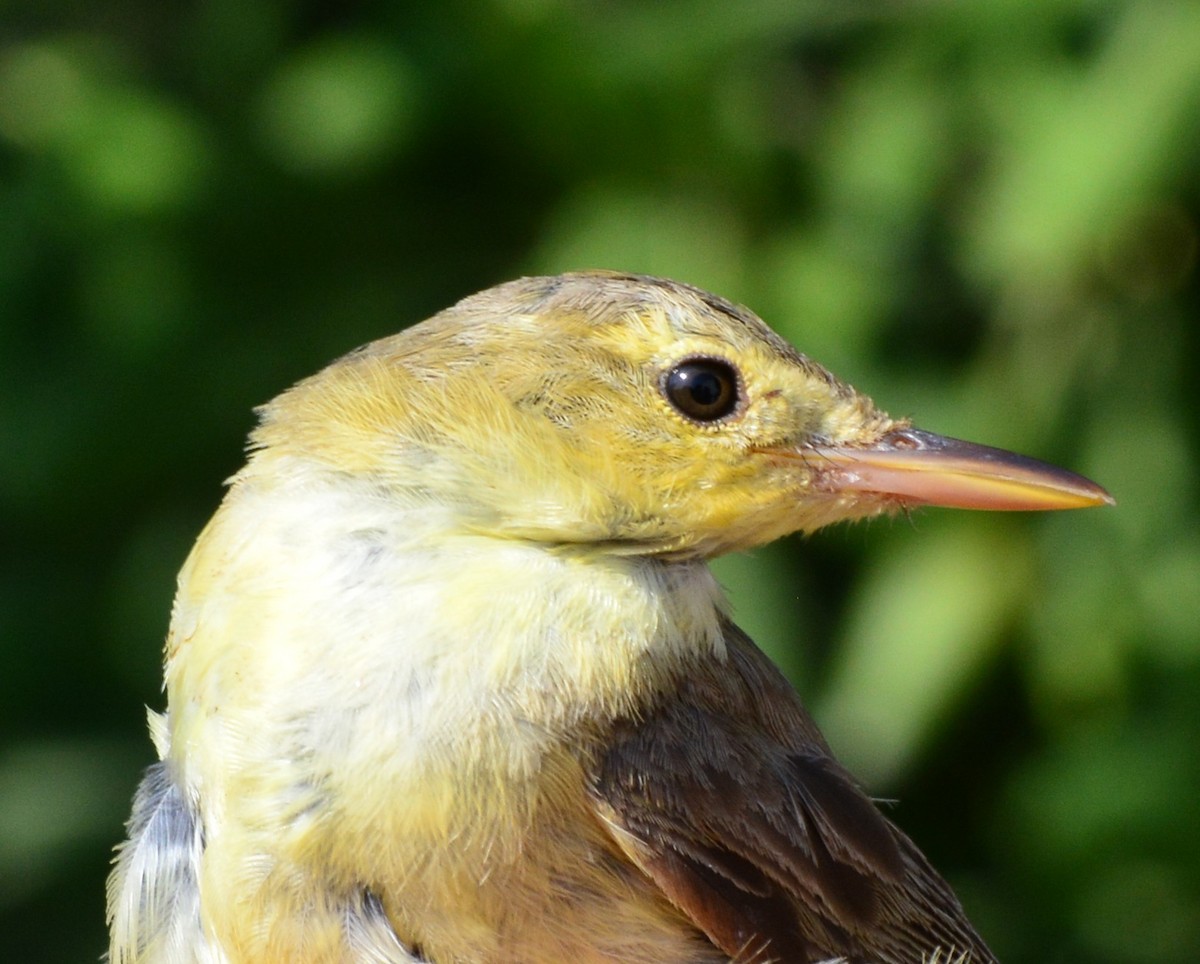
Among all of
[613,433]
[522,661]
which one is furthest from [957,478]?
[522,661]

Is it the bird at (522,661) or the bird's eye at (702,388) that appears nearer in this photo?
the bird at (522,661)

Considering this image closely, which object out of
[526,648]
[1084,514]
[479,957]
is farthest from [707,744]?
[1084,514]

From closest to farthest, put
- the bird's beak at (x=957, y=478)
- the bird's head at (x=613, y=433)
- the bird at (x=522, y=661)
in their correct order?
the bird at (x=522, y=661) → the bird's head at (x=613, y=433) → the bird's beak at (x=957, y=478)

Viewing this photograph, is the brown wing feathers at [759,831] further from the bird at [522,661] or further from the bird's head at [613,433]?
the bird's head at [613,433]

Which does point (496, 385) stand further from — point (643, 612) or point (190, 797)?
point (190, 797)

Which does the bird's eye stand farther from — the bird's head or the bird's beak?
the bird's beak

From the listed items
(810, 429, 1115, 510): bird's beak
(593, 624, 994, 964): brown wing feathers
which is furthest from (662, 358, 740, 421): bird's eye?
(593, 624, 994, 964): brown wing feathers

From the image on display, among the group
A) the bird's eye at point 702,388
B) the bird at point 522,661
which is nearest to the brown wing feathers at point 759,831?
the bird at point 522,661

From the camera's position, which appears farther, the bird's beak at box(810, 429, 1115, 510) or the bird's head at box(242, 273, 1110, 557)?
the bird's beak at box(810, 429, 1115, 510)
